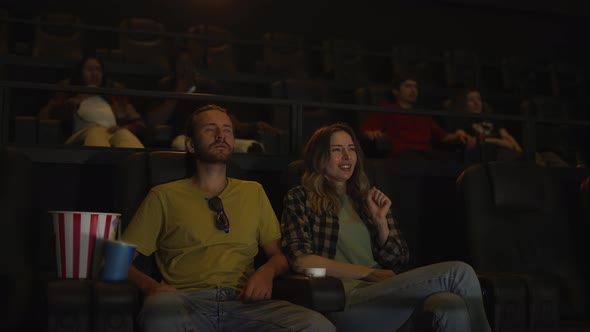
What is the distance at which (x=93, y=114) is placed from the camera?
369 centimetres

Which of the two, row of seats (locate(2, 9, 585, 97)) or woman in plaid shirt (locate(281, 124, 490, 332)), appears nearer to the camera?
woman in plaid shirt (locate(281, 124, 490, 332))

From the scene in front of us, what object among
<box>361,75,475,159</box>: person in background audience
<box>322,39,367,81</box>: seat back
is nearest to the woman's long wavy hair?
<box>361,75,475,159</box>: person in background audience

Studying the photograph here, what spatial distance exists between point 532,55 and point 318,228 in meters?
5.68

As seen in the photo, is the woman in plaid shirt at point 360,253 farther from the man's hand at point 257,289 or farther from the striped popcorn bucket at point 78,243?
the striped popcorn bucket at point 78,243

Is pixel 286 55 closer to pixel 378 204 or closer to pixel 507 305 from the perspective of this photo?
pixel 378 204

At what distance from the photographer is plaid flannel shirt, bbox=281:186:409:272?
2578mm

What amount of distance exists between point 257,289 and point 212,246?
0.27 metres

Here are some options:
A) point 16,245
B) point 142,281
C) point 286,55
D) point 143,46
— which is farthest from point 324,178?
point 286,55

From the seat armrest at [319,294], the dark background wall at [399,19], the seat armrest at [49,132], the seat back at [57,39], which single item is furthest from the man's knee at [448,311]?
the dark background wall at [399,19]

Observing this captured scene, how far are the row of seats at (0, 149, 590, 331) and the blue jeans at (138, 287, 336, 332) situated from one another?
44 cm

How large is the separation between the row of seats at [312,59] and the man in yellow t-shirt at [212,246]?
2733 mm

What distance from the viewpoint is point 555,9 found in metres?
7.48

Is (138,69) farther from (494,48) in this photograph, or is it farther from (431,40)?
(494,48)

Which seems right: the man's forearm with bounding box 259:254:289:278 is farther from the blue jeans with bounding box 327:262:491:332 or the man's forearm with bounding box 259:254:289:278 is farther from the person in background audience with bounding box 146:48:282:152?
the person in background audience with bounding box 146:48:282:152
